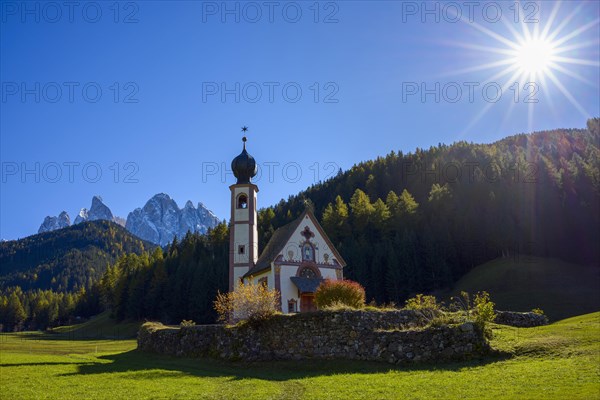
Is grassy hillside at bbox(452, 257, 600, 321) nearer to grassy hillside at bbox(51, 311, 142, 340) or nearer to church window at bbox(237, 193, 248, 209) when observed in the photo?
church window at bbox(237, 193, 248, 209)

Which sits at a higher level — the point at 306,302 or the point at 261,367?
the point at 306,302

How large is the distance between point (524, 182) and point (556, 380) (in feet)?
284

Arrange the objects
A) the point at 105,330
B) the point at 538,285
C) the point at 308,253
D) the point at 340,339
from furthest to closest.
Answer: the point at 105,330
the point at 538,285
the point at 308,253
the point at 340,339

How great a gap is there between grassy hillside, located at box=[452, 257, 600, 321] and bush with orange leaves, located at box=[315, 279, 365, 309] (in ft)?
107

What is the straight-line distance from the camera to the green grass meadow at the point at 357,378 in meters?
15.1

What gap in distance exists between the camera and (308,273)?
47.7 metres

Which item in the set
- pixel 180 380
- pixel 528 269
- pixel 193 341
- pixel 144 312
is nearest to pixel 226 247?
pixel 144 312

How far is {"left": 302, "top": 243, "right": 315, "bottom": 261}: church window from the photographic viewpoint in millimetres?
47906

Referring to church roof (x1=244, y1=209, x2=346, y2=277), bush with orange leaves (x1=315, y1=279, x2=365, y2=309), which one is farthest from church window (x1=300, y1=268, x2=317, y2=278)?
bush with orange leaves (x1=315, y1=279, x2=365, y2=309)

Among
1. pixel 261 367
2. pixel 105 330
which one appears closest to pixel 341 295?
pixel 261 367

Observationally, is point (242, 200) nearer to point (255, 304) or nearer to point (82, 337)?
point (255, 304)

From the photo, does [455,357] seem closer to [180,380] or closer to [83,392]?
[180,380]

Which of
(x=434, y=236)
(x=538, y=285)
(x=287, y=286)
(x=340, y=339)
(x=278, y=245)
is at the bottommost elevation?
(x=340, y=339)

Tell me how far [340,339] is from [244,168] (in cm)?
3151
